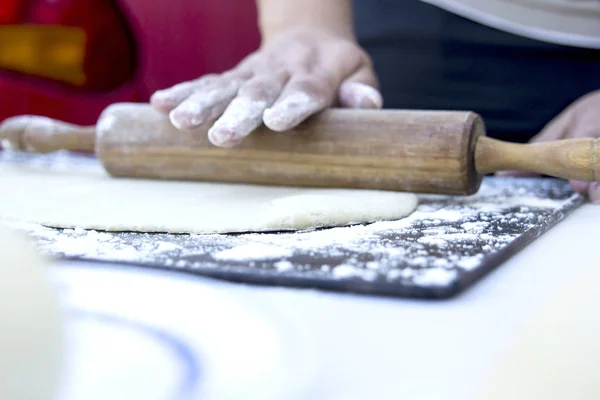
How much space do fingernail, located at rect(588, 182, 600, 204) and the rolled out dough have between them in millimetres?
327

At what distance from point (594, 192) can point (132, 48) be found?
5.94ft

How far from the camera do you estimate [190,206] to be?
87cm

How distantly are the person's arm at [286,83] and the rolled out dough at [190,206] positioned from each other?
0.38 feet

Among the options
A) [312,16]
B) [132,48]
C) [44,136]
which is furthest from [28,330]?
[132,48]

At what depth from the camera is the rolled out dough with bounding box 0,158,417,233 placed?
76cm

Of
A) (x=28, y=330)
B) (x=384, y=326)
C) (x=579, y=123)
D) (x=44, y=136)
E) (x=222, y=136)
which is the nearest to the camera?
(x=28, y=330)

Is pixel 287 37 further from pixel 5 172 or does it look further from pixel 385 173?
pixel 5 172

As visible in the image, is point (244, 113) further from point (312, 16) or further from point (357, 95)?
point (312, 16)

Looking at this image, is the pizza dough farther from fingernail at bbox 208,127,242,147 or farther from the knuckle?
the knuckle

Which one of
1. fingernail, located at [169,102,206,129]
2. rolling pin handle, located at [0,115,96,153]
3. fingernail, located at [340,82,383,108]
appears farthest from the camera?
rolling pin handle, located at [0,115,96,153]

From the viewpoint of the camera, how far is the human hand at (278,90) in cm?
102

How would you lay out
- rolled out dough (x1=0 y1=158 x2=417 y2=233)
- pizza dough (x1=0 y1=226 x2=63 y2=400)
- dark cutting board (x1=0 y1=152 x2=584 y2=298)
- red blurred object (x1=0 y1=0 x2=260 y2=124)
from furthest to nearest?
1. red blurred object (x1=0 y1=0 x2=260 y2=124)
2. rolled out dough (x1=0 y1=158 x2=417 y2=233)
3. dark cutting board (x1=0 y1=152 x2=584 y2=298)
4. pizza dough (x1=0 y1=226 x2=63 y2=400)

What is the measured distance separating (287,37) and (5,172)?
2.28ft

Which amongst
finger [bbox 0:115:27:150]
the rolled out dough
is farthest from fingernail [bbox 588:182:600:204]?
finger [bbox 0:115:27:150]
